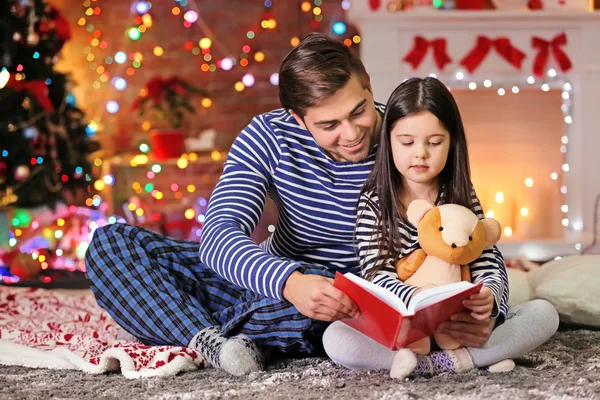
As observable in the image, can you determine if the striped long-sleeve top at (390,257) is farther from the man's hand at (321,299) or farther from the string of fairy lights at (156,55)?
the string of fairy lights at (156,55)

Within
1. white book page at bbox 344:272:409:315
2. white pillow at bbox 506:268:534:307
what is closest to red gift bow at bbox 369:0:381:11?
white pillow at bbox 506:268:534:307

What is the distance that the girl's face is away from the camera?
58.4 inches

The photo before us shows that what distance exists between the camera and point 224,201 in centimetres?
160

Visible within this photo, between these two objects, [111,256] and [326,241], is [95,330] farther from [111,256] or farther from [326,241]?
[326,241]

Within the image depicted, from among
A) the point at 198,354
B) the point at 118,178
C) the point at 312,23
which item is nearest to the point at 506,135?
the point at 312,23

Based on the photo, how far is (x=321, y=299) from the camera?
4.22 ft

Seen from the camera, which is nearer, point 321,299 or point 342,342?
point 321,299

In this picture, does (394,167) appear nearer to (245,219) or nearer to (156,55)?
(245,219)

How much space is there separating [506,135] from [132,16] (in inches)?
80.0

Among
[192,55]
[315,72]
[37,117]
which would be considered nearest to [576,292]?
[315,72]

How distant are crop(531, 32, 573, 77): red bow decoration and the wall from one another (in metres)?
1.08

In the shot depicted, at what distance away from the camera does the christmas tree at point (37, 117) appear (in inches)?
129

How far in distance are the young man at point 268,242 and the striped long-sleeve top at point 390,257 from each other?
8cm

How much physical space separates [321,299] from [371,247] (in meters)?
0.27
